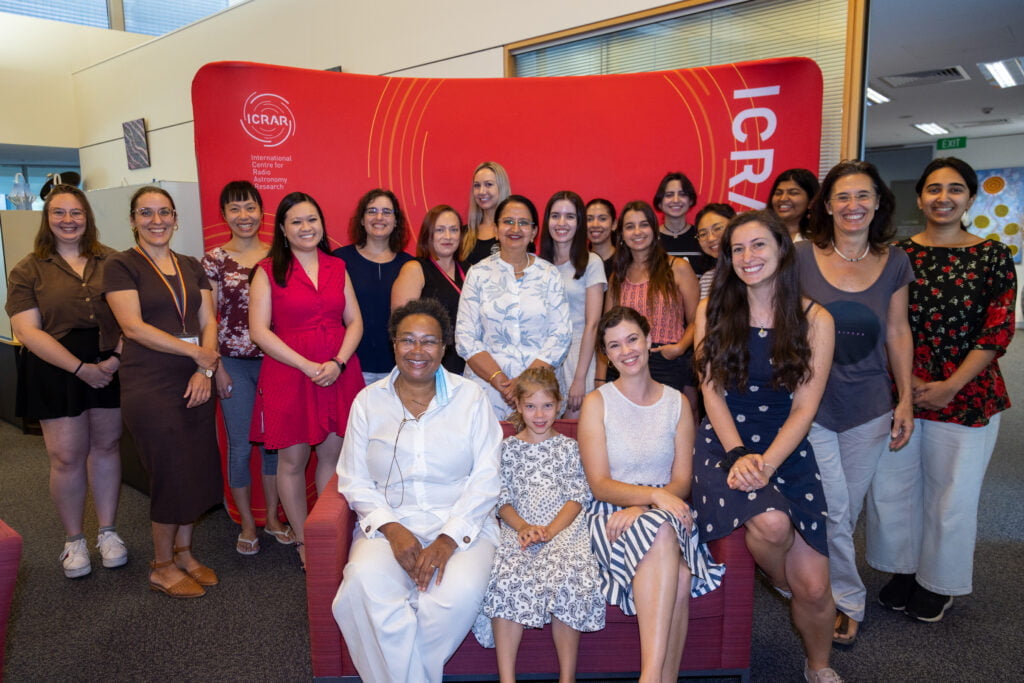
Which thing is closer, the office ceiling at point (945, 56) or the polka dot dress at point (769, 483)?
the polka dot dress at point (769, 483)

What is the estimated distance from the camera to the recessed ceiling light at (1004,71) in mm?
7820

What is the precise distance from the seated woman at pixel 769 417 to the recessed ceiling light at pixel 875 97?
8.48 m

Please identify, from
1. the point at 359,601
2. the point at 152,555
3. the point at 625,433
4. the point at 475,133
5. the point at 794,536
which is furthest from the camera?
the point at 475,133

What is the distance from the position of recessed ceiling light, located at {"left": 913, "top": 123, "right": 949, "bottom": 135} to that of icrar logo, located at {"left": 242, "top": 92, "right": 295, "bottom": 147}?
11760mm

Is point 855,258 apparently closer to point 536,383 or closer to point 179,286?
point 536,383

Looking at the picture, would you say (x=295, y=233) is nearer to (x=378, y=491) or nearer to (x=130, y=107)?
(x=378, y=491)

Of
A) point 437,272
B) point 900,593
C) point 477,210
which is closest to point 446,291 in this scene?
point 437,272

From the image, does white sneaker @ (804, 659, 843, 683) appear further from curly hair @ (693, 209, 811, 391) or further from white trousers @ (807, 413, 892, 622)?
curly hair @ (693, 209, 811, 391)

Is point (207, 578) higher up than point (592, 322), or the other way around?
point (592, 322)

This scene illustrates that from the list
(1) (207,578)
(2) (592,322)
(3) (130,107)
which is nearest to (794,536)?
(2) (592,322)

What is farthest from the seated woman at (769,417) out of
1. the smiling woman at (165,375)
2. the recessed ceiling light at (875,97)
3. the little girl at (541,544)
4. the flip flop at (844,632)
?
the recessed ceiling light at (875,97)

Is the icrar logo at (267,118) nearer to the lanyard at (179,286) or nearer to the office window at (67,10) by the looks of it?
the lanyard at (179,286)

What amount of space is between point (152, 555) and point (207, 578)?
1.82 feet

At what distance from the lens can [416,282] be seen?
315 cm
